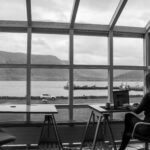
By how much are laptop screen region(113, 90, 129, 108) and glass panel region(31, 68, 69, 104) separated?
1233 millimetres

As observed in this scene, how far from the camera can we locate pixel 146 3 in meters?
4.64

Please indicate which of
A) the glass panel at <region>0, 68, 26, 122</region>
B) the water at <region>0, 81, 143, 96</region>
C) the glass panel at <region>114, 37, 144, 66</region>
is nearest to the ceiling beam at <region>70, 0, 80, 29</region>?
the glass panel at <region>114, 37, 144, 66</region>

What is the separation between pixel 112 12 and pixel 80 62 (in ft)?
3.88

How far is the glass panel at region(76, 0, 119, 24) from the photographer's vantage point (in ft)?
15.0

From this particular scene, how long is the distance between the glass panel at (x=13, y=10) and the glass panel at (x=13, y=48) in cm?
34

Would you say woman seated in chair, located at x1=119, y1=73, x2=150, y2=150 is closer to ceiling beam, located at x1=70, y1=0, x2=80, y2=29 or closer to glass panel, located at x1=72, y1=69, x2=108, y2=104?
glass panel, located at x1=72, y1=69, x2=108, y2=104

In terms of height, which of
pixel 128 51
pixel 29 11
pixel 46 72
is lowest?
pixel 46 72

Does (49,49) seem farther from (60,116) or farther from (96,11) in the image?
(60,116)

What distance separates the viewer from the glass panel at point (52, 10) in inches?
177

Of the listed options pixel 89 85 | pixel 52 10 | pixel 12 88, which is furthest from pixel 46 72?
pixel 52 10

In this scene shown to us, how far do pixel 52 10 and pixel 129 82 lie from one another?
87.2 inches

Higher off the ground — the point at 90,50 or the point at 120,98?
the point at 90,50

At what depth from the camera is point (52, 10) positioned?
15.1ft

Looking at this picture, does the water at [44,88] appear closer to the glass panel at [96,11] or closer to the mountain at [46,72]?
the mountain at [46,72]
